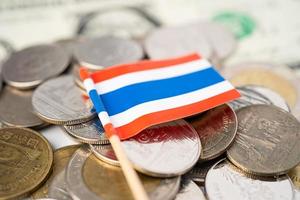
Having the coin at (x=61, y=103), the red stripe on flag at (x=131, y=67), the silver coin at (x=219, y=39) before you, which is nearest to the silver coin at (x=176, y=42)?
the silver coin at (x=219, y=39)

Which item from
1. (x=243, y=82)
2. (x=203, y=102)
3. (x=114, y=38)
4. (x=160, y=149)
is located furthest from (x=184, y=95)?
(x=114, y=38)

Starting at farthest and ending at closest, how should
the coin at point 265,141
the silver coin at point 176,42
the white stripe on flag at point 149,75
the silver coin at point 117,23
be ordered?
the silver coin at point 117,23, the silver coin at point 176,42, the white stripe on flag at point 149,75, the coin at point 265,141

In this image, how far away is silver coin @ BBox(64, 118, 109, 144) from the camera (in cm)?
80

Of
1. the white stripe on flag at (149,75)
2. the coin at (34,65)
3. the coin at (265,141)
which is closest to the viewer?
the coin at (265,141)

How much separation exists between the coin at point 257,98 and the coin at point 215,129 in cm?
7

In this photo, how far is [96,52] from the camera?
1.10 meters

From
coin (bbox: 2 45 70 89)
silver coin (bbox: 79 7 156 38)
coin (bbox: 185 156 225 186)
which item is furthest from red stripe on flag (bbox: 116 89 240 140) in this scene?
silver coin (bbox: 79 7 156 38)

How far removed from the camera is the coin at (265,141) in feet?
2.57

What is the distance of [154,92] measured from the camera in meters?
0.88

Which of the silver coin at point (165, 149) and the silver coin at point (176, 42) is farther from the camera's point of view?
the silver coin at point (176, 42)

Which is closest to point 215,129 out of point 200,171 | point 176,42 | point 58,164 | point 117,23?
point 200,171

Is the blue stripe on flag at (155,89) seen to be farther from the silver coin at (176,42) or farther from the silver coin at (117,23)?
the silver coin at (117,23)

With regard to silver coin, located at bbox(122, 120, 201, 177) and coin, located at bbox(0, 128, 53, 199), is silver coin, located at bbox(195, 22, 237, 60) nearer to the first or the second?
silver coin, located at bbox(122, 120, 201, 177)

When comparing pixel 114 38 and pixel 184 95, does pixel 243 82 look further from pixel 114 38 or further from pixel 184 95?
pixel 114 38
